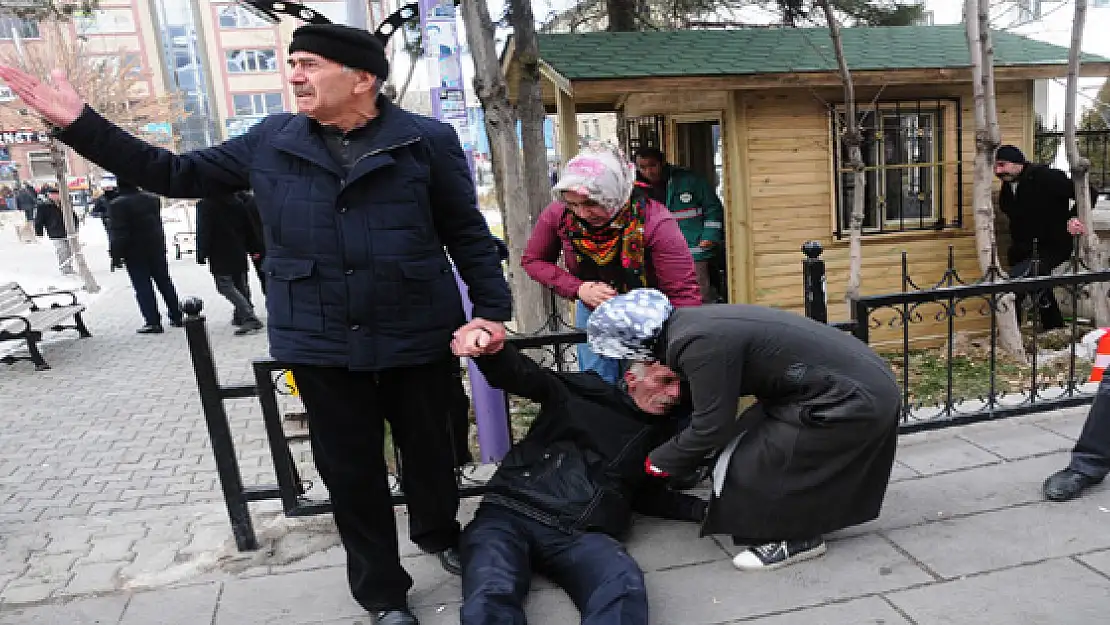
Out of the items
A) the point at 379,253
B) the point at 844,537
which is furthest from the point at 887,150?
the point at 379,253

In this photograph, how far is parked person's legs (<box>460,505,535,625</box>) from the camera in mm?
2500

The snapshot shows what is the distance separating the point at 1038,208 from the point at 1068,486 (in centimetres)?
456

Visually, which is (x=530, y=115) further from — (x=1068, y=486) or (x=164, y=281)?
(x=164, y=281)

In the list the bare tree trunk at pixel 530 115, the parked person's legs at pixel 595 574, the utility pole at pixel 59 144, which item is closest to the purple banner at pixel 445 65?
the parked person's legs at pixel 595 574

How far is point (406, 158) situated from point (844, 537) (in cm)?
221

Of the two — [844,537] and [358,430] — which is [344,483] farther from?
[844,537]

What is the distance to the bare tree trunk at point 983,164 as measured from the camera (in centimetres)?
630

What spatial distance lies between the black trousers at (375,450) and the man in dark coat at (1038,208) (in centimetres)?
596

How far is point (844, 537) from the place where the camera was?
3.11m

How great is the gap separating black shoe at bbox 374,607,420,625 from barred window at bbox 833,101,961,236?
6.30 m

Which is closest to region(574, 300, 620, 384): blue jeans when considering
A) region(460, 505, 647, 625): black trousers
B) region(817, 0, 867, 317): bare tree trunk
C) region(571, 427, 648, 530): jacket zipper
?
region(571, 427, 648, 530): jacket zipper

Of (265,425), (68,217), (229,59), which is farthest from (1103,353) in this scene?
(229,59)

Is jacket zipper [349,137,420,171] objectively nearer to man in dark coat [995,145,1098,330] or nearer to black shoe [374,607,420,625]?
black shoe [374,607,420,625]

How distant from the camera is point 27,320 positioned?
763 cm
